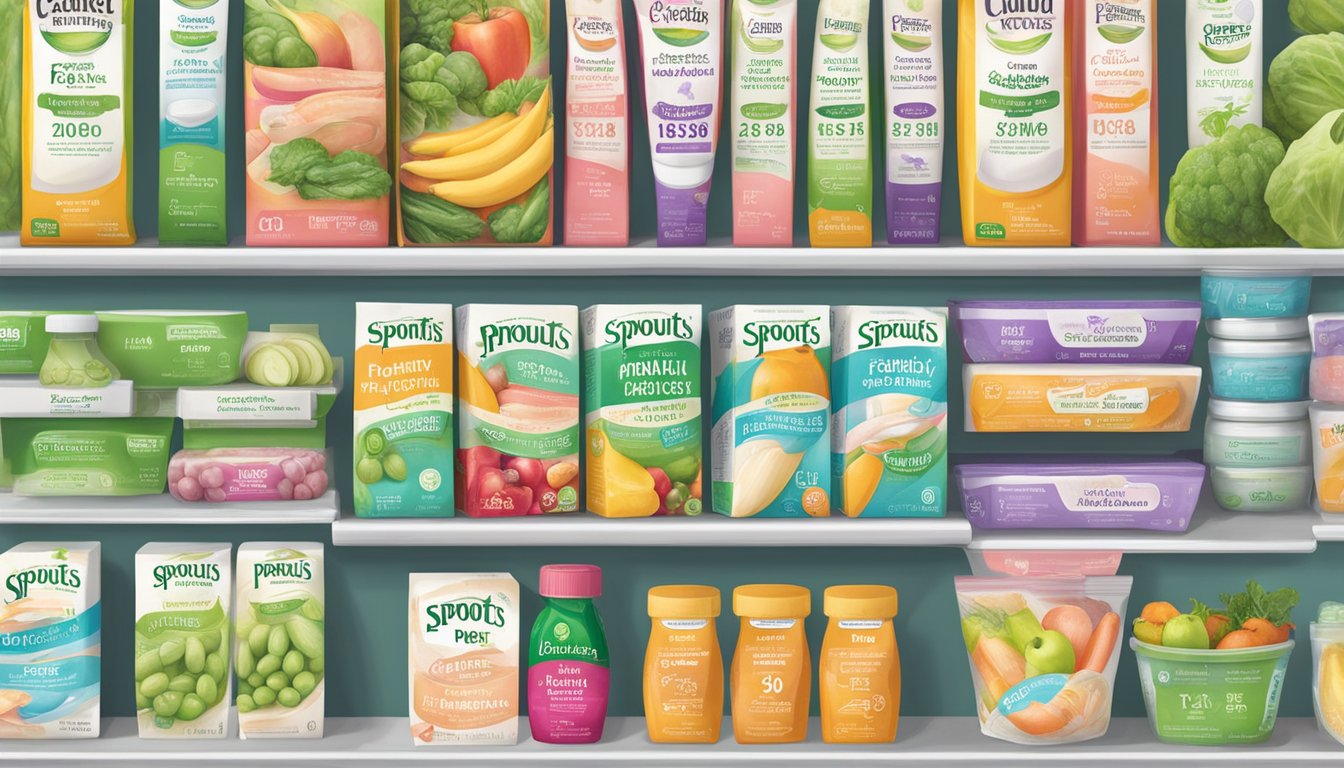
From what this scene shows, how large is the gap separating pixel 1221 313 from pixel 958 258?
47 centimetres

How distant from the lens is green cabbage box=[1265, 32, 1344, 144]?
2086 mm

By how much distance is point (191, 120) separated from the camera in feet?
6.76

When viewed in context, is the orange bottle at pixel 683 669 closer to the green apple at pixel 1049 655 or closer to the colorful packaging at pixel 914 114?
the green apple at pixel 1049 655

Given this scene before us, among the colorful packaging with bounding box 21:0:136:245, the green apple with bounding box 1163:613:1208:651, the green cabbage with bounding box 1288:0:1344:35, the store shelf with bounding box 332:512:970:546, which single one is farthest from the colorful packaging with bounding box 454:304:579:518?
the green cabbage with bounding box 1288:0:1344:35

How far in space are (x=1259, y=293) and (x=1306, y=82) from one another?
341mm

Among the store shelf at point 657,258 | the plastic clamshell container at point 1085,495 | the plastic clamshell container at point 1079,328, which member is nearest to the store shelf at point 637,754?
the plastic clamshell container at point 1085,495

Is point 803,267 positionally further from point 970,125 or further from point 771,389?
point 970,125

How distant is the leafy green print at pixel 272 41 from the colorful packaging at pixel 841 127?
798mm

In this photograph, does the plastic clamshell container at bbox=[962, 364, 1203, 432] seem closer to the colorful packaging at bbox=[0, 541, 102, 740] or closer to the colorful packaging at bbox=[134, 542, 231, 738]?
the colorful packaging at bbox=[134, 542, 231, 738]

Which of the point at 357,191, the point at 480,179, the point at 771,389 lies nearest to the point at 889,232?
the point at 771,389

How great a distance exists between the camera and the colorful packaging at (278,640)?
6.86 ft

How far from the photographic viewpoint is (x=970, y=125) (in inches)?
83.3

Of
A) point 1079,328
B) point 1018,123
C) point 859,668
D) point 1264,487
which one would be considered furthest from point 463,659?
point 1264,487

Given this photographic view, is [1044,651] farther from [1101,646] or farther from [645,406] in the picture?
[645,406]
